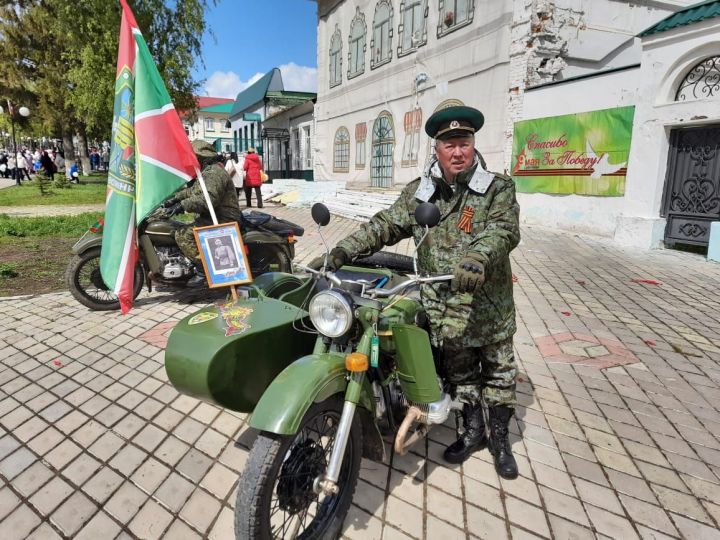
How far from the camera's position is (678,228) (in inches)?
345

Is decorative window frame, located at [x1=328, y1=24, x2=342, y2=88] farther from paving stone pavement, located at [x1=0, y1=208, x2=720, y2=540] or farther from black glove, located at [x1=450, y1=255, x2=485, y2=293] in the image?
black glove, located at [x1=450, y1=255, x2=485, y2=293]

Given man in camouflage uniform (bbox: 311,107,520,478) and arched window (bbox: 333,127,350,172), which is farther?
arched window (bbox: 333,127,350,172)

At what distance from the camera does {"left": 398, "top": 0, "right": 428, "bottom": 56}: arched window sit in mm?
14016

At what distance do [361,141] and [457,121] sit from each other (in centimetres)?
1654

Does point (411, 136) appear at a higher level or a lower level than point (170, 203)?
higher

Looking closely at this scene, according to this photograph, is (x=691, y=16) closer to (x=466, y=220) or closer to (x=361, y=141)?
(x=466, y=220)

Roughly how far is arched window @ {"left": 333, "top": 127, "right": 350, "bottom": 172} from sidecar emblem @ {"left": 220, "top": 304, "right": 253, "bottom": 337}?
57.7 feet

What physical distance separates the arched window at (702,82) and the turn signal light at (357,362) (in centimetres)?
932

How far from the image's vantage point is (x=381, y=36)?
16.3m

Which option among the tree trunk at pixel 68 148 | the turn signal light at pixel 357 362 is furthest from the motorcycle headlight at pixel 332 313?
the tree trunk at pixel 68 148

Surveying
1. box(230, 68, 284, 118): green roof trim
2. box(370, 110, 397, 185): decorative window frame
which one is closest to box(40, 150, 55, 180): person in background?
box(230, 68, 284, 118): green roof trim

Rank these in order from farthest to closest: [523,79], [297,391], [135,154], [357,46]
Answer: [357,46] → [523,79] → [135,154] → [297,391]

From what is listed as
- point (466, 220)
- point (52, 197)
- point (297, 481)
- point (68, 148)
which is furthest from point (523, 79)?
point (68, 148)

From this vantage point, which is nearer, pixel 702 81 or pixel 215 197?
pixel 215 197
